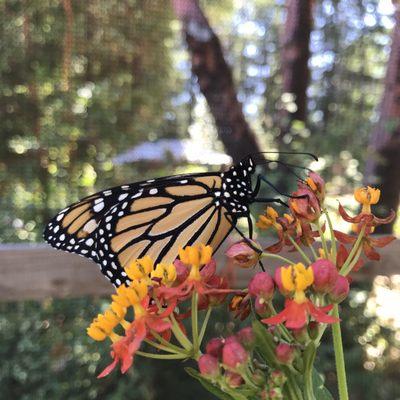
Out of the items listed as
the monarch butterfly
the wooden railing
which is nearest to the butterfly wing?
the monarch butterfly

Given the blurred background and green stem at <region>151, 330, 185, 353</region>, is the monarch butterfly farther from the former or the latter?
the blurred background

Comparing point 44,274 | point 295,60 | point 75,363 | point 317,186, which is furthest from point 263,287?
point 295,60

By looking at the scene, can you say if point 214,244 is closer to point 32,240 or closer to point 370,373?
point 32,240

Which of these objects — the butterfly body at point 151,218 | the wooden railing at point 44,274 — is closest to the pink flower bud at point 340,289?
the butterfly body at point 151,218

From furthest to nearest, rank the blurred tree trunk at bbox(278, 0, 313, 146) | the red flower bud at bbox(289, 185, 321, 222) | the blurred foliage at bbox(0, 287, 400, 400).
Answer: the blurred tree trunk at bbox(278, 0, 313, 146) < the blurred foliage at bbox(0, 287, 400, 400) < the red flower bud at bbox(289, 185, 321, 222)

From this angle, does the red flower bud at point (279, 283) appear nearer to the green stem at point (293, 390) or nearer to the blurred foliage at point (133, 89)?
the green stem at point (293, 390)

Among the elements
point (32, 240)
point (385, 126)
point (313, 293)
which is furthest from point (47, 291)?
point (385, 126)
